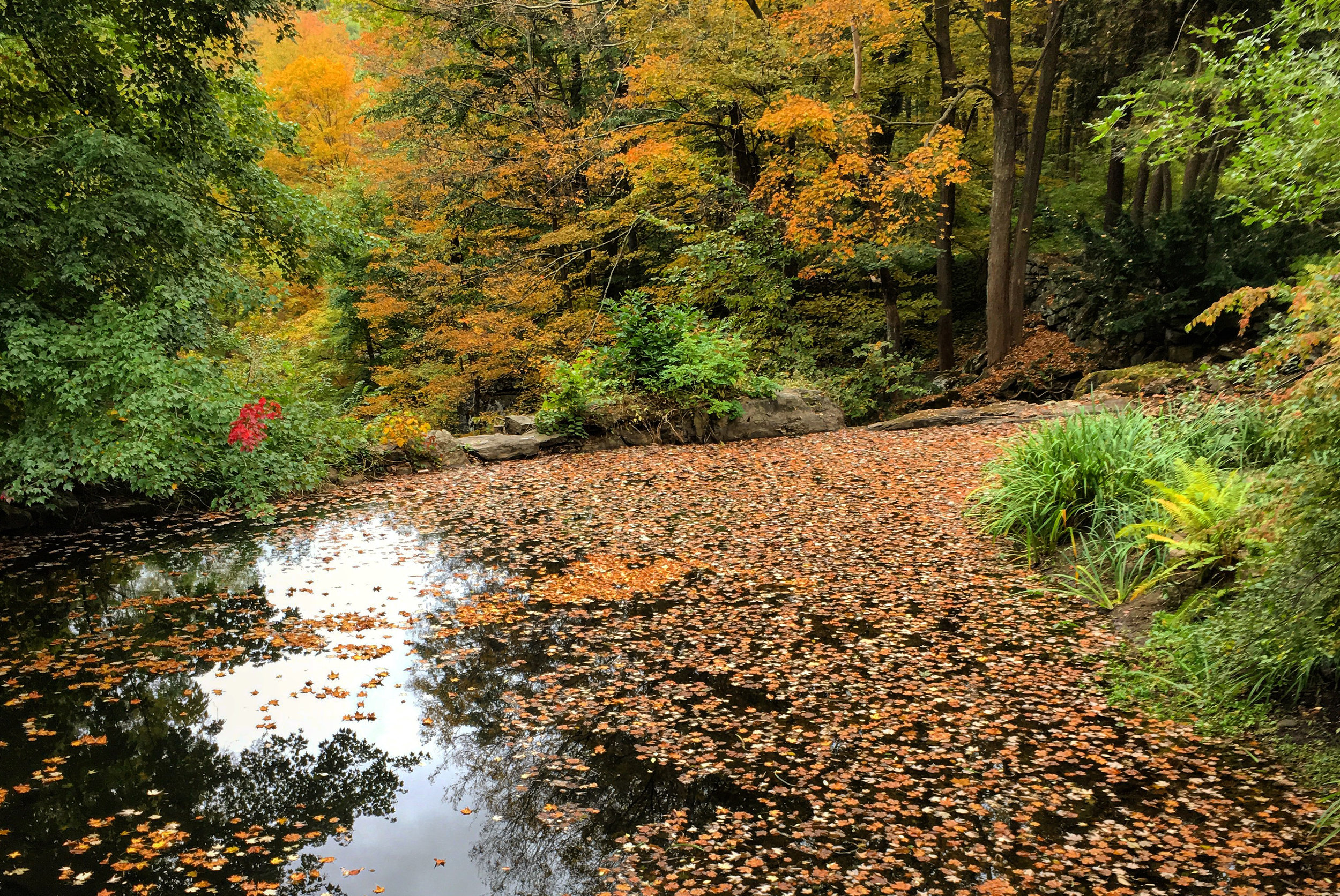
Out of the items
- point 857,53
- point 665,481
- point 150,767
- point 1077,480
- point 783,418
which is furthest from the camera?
point 857,53

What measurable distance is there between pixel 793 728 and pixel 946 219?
1347 centimetres

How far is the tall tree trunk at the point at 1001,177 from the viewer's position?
13.0 metres

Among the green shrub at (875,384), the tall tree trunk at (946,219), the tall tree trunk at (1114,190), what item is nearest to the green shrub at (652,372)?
the green shrub at (875,384)

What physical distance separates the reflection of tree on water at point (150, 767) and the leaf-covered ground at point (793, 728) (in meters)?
0.06

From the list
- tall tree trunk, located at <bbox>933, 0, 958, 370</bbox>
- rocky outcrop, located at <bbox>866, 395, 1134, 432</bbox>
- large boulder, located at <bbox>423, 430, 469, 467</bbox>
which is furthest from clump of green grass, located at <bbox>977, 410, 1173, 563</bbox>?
tall tree trunk, located at <bbox>933, 0, 958, 370</bbox>

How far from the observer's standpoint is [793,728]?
13.6 ft

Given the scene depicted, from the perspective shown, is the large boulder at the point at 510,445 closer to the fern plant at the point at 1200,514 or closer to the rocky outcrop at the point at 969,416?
the rocky outcrop at the point at 969,416

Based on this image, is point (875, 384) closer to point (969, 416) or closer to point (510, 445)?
point (969, 416)

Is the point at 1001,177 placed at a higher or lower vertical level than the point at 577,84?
lower

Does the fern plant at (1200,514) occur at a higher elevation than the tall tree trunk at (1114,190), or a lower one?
lower

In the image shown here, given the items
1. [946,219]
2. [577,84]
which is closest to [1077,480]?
[946,219]

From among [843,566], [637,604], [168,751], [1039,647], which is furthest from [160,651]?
[1039,647]

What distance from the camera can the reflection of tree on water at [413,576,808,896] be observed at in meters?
3.19

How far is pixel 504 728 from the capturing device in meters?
4.23
